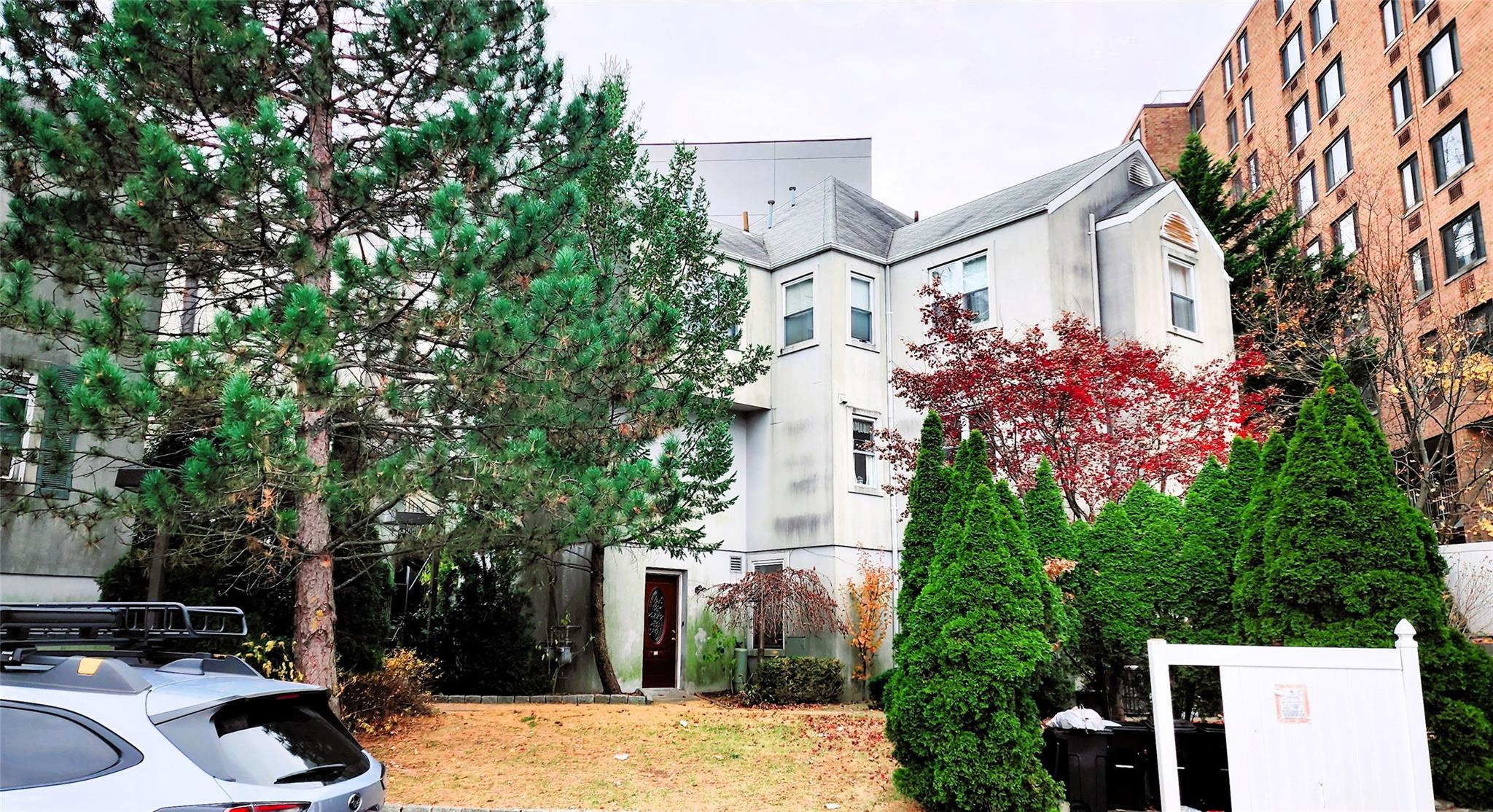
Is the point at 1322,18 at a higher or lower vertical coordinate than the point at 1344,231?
higher

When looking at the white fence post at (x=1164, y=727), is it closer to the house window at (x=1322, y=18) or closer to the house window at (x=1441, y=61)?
the house window at (x=1441, y=61)

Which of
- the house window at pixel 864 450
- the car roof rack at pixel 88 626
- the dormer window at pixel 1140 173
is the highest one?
the dormer window at pixel 1140 173

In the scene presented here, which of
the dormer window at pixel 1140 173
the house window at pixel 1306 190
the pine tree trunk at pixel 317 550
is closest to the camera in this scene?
the pine tree trunk at pixel 317 550


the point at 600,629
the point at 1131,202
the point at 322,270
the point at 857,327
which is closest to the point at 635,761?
the point at 322,270

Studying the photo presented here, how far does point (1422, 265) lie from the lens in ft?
79.3

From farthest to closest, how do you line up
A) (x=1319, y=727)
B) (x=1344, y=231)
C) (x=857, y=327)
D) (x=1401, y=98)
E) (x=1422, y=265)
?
(x=1344, y=231) < (x=1401, y=98) < (x=1422, y=265) < (x=857, y=327) < (x=1319, y=727)

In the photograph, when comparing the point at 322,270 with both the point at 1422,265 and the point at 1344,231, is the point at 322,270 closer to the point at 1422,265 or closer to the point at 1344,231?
the point at 1422,265

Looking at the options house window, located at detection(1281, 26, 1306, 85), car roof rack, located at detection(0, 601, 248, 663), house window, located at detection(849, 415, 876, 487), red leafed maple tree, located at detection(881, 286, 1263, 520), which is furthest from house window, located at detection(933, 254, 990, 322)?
house window, located at detection(1281, 26, 1306, 85)

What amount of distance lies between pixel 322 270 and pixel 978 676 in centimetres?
685

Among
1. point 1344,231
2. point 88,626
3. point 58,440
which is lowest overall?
point 88,626

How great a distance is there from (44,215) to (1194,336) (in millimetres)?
18984

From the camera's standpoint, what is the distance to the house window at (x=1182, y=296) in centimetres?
2003

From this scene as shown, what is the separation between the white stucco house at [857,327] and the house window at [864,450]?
0.11 ft

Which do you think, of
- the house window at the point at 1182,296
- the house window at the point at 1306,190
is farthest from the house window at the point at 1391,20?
the house window at the point at 1182,296
